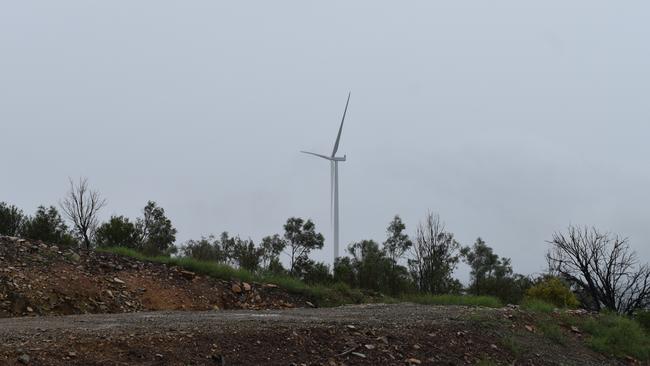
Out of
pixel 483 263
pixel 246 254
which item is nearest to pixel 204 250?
pixel 246 254

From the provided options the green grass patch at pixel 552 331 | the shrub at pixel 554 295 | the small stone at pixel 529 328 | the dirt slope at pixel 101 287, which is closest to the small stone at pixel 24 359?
the dirt slope at pixel 101 287

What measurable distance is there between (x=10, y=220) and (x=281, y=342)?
88.9 feet

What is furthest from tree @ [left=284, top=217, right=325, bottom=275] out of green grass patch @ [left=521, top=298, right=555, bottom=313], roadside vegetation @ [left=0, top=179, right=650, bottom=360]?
green grass patch @ [left=521, top=298, right=555, bottom=313]

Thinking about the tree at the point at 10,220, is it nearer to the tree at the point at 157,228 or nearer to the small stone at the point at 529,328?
the tree at the point at 157,228

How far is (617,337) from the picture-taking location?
13.1 m

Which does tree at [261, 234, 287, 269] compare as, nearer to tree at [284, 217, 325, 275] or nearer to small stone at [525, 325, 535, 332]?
tree at [284, 217, 325, 275]

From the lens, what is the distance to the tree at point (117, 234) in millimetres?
29531

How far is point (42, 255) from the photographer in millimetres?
16047

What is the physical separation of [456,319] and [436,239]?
909 inches

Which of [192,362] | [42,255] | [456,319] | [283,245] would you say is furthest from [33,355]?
[283,245]

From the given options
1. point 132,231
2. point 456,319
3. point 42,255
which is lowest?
point 456,319

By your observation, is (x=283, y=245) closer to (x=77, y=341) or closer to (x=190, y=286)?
(x=190, y=286)

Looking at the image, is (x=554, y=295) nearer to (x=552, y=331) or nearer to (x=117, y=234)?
(x=552, y=331)

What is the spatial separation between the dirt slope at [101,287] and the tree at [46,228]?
9.70m
